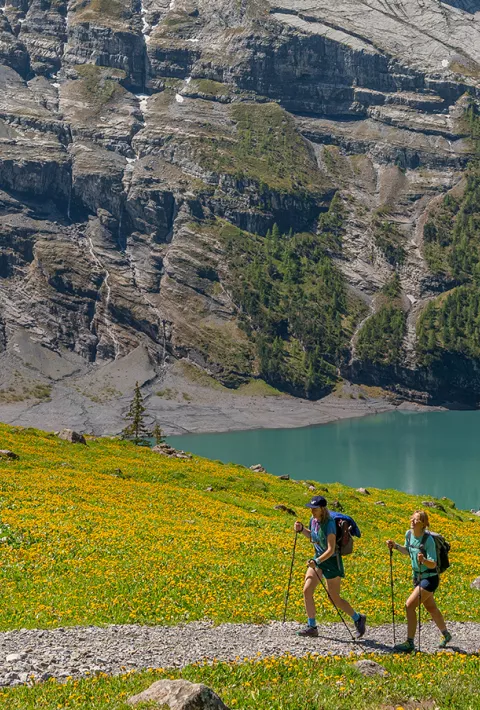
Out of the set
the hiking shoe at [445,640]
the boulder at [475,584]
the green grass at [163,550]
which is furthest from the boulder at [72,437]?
the hiking shoe at [445,640]

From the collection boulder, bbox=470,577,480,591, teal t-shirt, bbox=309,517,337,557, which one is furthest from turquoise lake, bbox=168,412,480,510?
teal t-shirt, bbox=309,517,337,557

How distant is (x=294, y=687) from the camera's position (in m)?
14.7

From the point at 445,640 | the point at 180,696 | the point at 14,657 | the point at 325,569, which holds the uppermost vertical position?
the point at 180,696

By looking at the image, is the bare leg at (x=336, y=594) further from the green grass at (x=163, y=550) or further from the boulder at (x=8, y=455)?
the boulder at (x=8, y=455)

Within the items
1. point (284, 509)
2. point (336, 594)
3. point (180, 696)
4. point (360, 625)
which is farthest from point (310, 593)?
point (284, 509)

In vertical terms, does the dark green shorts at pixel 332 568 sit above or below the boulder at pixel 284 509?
above

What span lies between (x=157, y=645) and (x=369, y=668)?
5188mm

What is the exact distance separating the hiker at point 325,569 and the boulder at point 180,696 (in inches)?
272

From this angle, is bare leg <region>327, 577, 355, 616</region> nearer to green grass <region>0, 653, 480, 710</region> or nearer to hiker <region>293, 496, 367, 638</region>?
hiker <region>293, 496, 367, 638</region>

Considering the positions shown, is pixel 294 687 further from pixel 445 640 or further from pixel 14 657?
pixel 445 640

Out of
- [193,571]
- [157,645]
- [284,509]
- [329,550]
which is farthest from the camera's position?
[284,509]

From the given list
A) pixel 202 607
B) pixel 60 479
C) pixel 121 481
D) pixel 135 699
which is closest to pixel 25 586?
pixel 202 607

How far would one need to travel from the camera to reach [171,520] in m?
36.7

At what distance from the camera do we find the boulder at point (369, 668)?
16.1 meters
